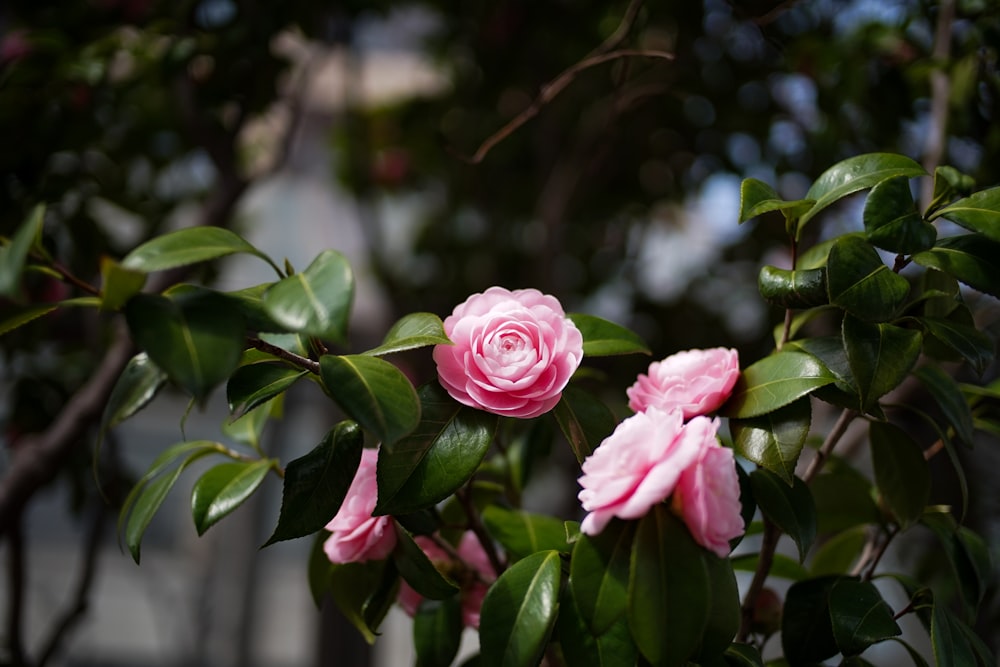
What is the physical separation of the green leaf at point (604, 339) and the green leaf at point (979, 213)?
197 mm

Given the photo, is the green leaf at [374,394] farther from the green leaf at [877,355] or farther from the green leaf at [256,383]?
the green leaf at [877,355]

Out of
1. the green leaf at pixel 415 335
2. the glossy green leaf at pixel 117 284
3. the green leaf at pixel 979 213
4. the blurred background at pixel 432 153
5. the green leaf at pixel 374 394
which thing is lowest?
the blurred background at pixel 432 153

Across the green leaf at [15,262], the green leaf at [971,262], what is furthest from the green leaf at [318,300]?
the green leaf at [971,262]

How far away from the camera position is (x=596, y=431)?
50 centimetres

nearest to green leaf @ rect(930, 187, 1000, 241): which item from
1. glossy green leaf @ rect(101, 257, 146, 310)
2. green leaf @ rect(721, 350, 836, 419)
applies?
green leaf @ rect(721, 350, 836, 419)

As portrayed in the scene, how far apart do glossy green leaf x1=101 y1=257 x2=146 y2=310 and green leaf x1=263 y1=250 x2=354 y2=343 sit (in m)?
0.06

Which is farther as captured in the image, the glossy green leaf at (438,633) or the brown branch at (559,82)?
the brown branch at (559,82)

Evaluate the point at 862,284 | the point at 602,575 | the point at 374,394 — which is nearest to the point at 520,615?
the point at 602,575

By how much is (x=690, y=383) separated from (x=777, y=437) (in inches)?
2.4

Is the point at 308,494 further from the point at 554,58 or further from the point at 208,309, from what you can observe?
the point at 554,58

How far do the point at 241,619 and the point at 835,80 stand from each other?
5.84 ft

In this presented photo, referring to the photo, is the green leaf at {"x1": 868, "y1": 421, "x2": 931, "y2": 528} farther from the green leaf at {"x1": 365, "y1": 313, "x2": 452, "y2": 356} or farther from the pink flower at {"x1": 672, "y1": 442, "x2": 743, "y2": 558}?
the green leaf at {"x1": 365, "y1": 313, "x2": 452, "y2": 356}

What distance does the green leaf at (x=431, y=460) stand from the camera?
0.45 metres

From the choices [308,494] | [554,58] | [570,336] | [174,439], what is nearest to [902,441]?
[570,336]
